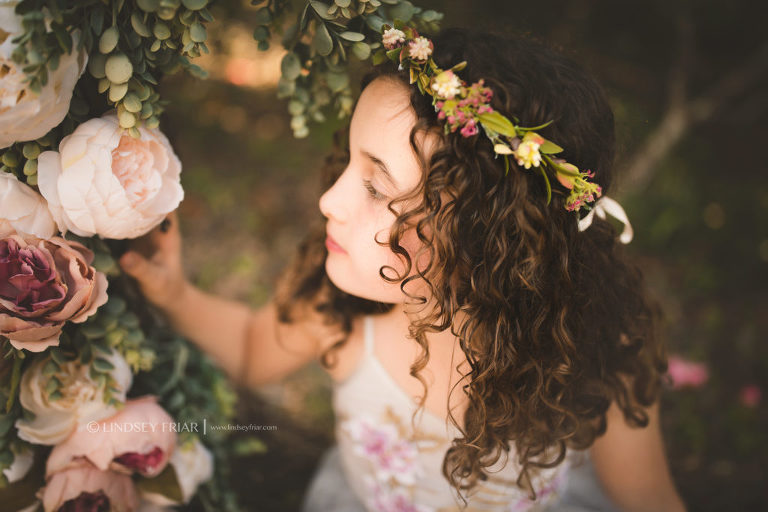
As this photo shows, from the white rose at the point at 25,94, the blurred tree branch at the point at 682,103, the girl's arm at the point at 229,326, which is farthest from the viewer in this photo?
the blurred tree branch at the point at 682,103

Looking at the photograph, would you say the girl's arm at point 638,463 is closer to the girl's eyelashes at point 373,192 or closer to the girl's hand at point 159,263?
the girl's eyelashes at point 373,192

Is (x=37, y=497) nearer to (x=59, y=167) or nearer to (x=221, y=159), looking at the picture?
(x=59, y=167)

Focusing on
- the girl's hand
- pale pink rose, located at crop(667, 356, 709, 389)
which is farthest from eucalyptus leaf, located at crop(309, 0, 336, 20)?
pale pink rose, located at crop(667, 356, 709, 389)

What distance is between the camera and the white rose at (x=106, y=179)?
2.79 ft

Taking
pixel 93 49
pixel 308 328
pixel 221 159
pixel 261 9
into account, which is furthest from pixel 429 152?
pixel 221 159

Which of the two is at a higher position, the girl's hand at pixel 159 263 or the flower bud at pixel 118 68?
the flower bud at pixel 118 68

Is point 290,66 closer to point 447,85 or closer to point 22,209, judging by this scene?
point 447,85

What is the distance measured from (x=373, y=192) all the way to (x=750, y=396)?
184 cm

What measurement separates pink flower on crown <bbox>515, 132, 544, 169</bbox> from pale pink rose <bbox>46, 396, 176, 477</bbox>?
0.85m

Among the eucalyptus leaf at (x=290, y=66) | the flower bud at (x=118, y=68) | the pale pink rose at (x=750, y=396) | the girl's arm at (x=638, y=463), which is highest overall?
the flower bud at (x=118, y=68)

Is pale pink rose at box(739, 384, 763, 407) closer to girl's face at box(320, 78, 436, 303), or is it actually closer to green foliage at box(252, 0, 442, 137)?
girl's face at box(320, 78, 436, 303)

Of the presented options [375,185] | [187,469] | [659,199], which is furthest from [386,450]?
[659,199]

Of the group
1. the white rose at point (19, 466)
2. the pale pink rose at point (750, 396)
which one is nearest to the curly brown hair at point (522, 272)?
the white rose at point (19, 466)

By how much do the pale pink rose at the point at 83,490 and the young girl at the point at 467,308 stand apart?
0.37 metres
